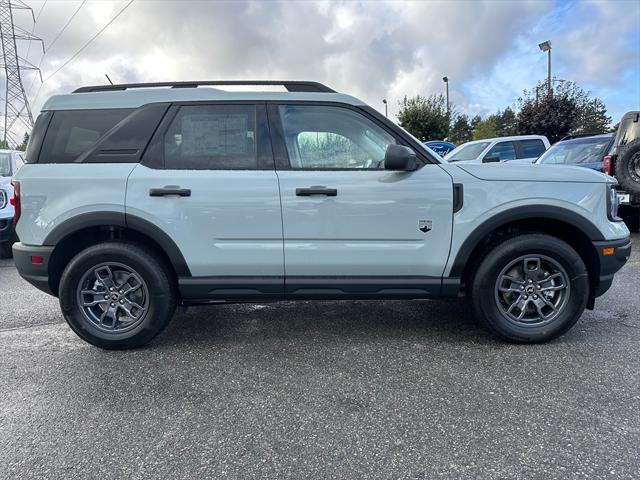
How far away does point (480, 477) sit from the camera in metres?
2.01

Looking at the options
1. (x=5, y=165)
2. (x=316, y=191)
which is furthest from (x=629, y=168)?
(x=5, y=165)

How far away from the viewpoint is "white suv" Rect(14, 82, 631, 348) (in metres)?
3.21

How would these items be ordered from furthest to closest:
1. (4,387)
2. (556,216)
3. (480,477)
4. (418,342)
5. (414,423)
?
(418,342)
(556,216)
(4,387)
(414,423)
(480,477)

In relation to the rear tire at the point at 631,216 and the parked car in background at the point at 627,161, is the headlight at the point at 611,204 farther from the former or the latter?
the rear tire at the point at 631,216

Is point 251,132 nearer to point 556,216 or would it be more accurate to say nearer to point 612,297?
point 556,216

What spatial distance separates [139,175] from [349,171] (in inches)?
61.6

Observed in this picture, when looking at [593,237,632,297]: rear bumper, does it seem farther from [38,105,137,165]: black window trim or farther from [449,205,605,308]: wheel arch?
[38,105,137,165]: black window trim

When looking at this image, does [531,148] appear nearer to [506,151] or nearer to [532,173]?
[506,151]

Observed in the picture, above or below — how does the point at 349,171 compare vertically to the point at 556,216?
above

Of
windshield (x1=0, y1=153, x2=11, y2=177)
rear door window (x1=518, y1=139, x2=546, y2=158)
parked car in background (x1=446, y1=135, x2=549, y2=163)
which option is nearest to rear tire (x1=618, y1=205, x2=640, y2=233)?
parked car in background (x1=446, y1=135, x2=549, y2=163)

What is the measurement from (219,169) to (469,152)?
8707 mm

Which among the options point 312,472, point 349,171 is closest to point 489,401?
point 312,472

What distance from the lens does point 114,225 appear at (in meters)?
3.26

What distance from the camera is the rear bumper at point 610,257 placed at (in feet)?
10.7
